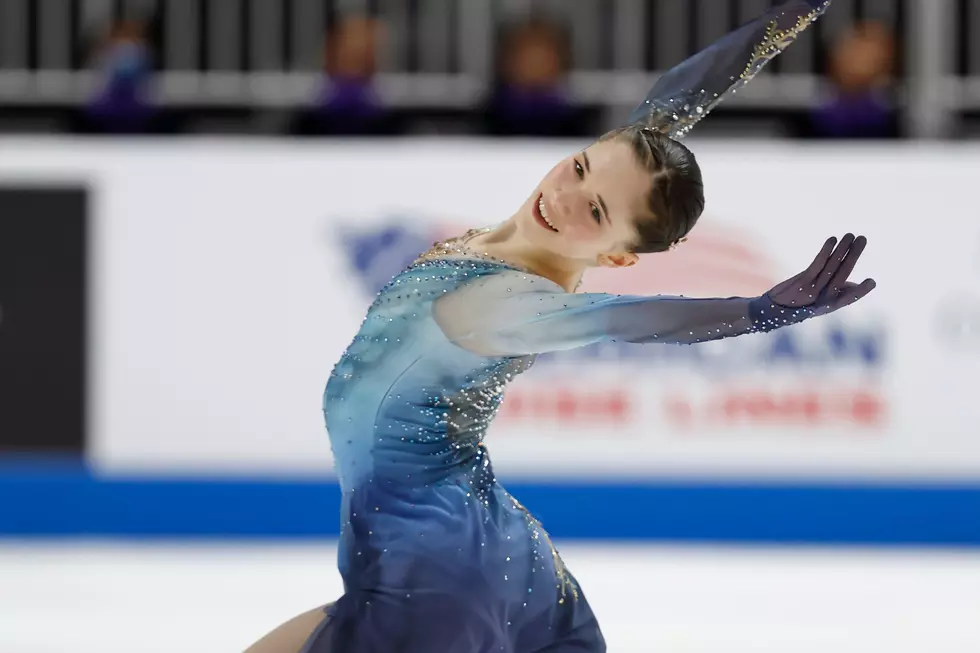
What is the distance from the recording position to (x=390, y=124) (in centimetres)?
548


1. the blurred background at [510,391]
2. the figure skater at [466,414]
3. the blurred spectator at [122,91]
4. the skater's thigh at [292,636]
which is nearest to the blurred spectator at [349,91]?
the blurred background at [510,391]

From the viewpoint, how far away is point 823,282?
5.15 ft

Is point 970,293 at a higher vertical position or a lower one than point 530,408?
higher

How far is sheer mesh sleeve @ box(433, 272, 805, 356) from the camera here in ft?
5.24

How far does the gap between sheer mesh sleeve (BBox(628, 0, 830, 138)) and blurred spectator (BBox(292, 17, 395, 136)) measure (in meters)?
3.21

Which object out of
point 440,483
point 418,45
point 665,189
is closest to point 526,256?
point 665,189

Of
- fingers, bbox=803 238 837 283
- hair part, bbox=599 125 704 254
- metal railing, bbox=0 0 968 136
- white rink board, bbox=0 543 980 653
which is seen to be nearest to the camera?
fingers, bbox=803 238 837 283

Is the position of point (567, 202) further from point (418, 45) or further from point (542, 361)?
point (418, 45)

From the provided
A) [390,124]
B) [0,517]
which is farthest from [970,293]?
[0,517]

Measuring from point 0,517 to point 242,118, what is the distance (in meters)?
1.88

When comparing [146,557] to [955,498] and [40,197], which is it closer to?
[40,197]

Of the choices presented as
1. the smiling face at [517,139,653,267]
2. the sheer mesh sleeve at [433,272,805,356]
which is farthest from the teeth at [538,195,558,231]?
the sheer mesh sleeve at [433,272,805,356]

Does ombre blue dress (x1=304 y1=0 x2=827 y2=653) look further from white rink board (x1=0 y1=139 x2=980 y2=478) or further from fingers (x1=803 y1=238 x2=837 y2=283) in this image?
white rink board (x1=0 y1=139 x2=980 y2=478)

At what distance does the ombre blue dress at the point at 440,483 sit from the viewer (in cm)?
184
